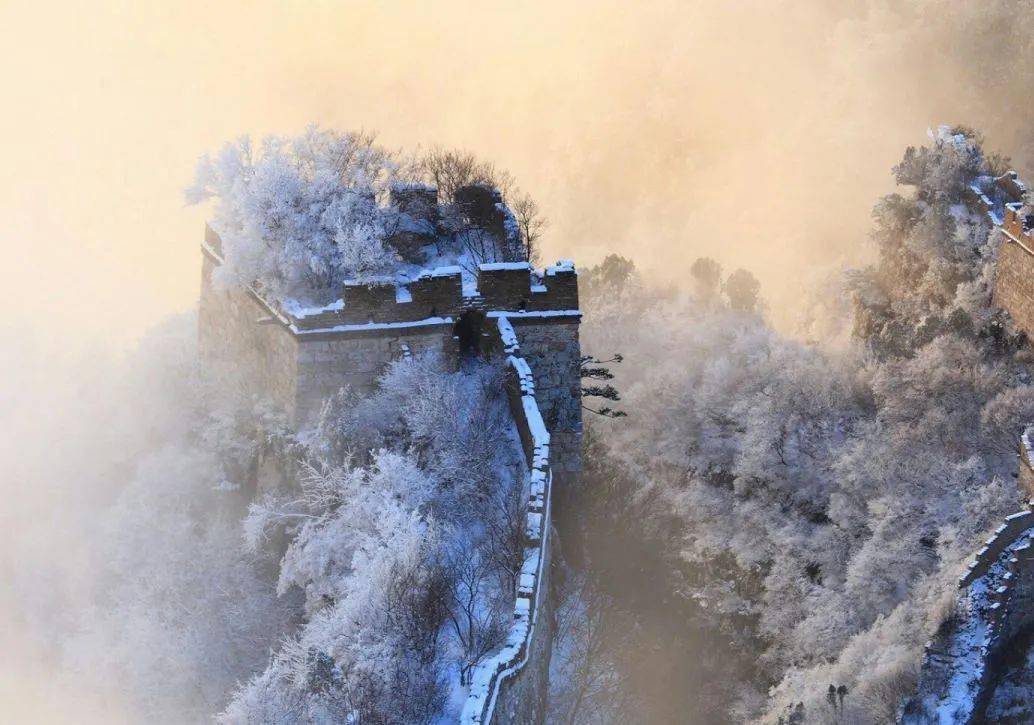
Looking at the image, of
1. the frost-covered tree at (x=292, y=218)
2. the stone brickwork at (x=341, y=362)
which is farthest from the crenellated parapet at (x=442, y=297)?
the frost-covered tree at (x=292, y=218)

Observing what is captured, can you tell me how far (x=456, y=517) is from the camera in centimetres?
2048

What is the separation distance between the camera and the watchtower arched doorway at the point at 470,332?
24.9m

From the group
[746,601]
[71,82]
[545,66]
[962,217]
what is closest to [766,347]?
[962,217]

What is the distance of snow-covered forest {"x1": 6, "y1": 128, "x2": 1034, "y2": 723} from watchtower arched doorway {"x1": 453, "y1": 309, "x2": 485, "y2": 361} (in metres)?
0.84

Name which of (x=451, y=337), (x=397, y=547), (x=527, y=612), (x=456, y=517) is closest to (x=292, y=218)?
(x=451, y=337)

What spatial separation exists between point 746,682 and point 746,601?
518cm

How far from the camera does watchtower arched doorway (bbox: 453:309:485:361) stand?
2492 cm

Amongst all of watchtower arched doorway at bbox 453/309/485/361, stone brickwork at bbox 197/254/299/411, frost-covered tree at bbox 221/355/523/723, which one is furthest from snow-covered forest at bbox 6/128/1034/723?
watchtower arched doorway at bbox 453/309/485/361

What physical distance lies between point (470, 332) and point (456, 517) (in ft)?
17.8

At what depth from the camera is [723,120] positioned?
83.8 meters

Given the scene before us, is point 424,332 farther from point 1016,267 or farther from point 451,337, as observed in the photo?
point 1016,267

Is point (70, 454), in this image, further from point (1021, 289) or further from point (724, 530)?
point (1021, 289)

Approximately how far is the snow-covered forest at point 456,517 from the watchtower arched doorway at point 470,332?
837mm

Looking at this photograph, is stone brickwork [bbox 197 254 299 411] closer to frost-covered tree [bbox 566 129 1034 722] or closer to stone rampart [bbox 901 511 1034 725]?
frost-covered tree [bbox 566 129 1034 722]
